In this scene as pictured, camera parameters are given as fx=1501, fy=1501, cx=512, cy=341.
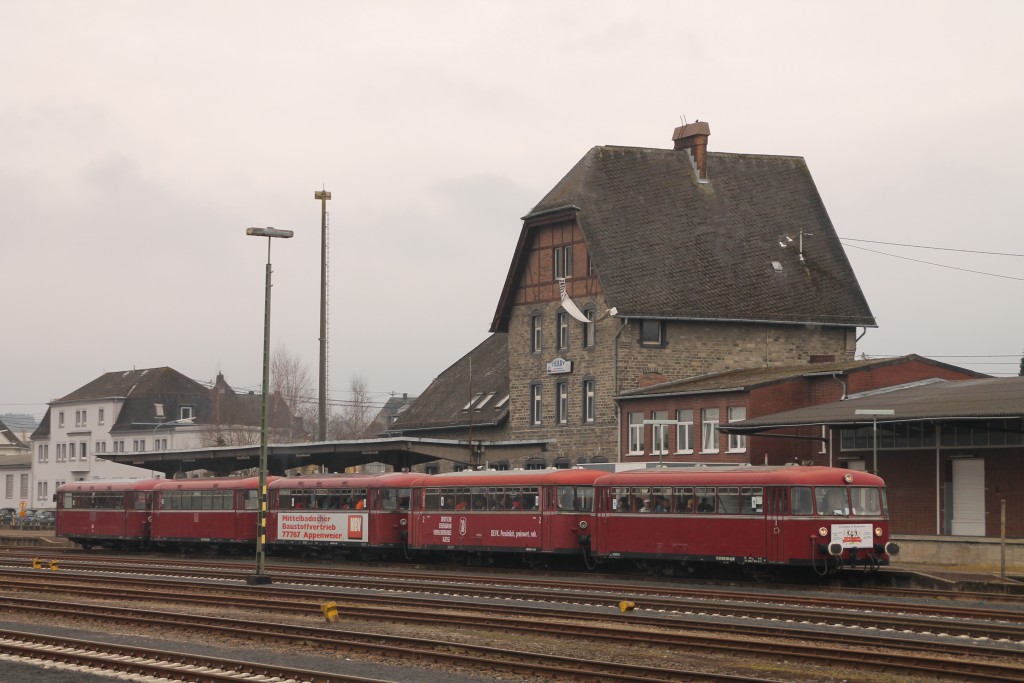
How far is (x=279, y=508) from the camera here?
4831cm

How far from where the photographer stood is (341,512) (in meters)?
45.6

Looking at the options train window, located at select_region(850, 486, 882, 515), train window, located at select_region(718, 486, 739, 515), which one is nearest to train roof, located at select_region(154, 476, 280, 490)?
train window, located at select_region(718, 486, 739, 515)

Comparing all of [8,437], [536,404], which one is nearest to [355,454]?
[536,404]

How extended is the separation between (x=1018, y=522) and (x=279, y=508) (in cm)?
2265

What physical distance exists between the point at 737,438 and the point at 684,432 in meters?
2.91

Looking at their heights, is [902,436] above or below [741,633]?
above

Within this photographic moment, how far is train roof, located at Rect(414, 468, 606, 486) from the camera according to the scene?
126 feet

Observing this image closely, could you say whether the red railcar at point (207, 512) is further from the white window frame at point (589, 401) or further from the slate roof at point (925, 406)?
the slate roof at point (925, 406)

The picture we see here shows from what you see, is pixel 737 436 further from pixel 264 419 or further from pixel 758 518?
pixel 264 419

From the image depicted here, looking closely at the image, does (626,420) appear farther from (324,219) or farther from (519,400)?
(324,219)

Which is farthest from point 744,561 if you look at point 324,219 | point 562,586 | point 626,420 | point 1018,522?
point 324,219

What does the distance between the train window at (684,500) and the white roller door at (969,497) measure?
9.84 m

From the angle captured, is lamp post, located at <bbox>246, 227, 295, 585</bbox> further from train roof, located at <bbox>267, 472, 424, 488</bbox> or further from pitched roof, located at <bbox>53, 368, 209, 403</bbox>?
pitched roof, located at <bbox>53, 368, 209, 403</bbox>

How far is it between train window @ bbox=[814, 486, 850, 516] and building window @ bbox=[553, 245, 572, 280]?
99.3 feet
